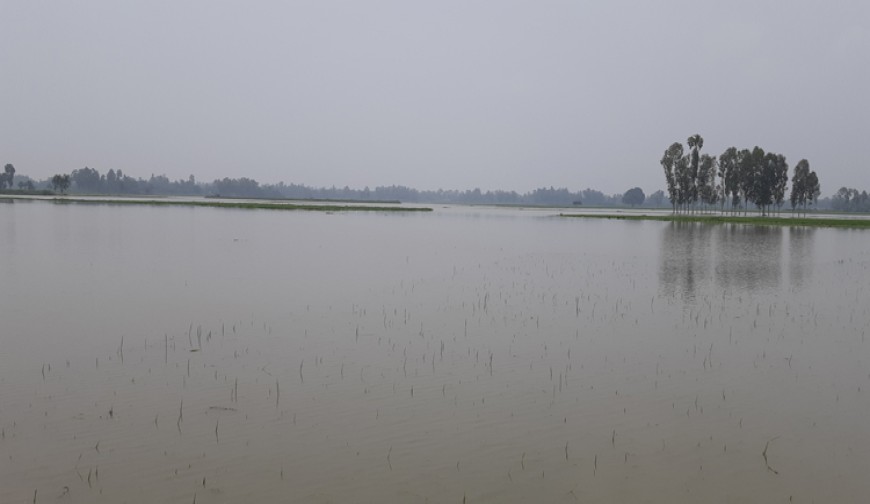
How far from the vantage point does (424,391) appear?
11625 millimetres

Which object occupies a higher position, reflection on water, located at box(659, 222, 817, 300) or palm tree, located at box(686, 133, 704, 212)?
palm tree, located at box(686, 133, 704, 212)

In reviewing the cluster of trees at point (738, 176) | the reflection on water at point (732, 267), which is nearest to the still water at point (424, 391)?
the reflection on water at point (732, 267)

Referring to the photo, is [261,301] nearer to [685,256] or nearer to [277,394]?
[277,394]

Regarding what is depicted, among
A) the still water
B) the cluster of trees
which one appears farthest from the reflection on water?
the cluster of trees

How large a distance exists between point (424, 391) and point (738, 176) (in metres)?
125

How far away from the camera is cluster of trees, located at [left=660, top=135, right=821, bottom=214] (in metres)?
118

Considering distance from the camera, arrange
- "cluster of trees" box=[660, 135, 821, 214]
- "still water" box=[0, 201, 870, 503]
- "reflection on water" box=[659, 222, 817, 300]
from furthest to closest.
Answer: "cluster of trees" box=[660, 135, 821, 214], "reflection on water" box=[659, 222, 817, 300], "still water" box=[0, 201, 870, 503]

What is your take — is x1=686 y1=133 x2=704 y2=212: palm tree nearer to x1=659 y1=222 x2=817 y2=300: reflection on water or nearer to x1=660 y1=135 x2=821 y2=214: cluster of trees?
x1=660 y1=135 x2=821 y2=214: cluster of trees

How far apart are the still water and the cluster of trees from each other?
104 m

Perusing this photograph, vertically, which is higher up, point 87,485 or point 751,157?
point 751,157

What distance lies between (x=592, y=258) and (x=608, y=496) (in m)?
32.1

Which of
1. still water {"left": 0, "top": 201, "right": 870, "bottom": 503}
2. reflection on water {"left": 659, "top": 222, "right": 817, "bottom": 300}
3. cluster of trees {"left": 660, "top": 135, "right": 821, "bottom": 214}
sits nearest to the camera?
still water {"left": 0, "top": 201, "right": 870, "bottom": 503}

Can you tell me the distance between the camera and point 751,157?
119 metres

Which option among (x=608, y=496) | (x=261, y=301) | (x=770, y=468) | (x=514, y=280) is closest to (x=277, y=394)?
(x=608, y=496)
